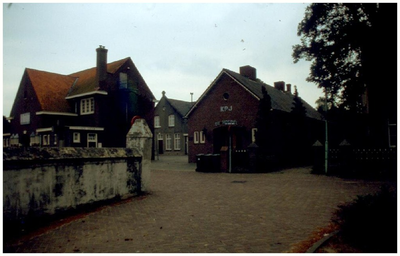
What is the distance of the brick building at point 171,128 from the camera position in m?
48.4

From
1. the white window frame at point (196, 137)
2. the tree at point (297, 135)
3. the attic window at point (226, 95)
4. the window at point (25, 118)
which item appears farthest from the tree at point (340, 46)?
the window at point (25, 118)

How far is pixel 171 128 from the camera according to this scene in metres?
50.0

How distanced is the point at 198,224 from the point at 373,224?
325cm

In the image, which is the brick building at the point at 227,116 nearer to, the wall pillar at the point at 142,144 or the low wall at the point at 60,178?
the wall pillar at the point at 142,144

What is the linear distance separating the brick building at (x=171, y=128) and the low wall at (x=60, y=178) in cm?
3797

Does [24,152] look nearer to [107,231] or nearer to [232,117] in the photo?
[107,231]

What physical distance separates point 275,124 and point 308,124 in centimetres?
659

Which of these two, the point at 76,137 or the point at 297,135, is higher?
the point at 76,137

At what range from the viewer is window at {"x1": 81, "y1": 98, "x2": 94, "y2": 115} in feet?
104

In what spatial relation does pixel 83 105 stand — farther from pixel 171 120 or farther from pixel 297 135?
pixel 297 135

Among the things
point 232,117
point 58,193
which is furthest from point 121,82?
point 58,193

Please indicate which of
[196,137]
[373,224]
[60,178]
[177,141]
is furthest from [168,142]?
[373,224]

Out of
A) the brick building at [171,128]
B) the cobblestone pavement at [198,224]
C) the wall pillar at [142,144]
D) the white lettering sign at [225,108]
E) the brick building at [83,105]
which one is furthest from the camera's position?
the brick building at [171,128]

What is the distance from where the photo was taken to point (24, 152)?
6.39 metres
